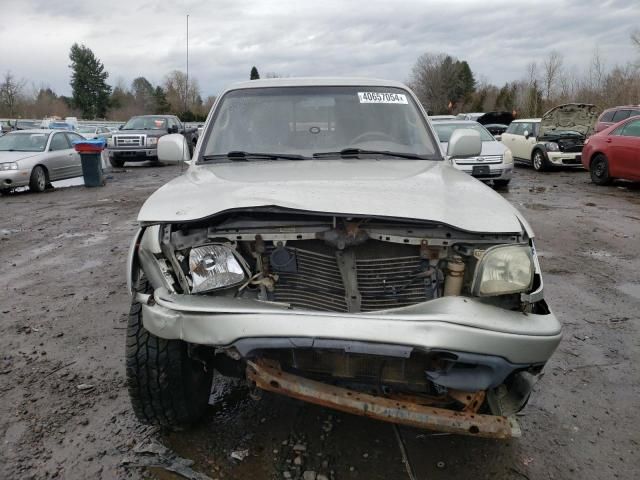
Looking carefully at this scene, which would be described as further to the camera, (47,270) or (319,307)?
(47,270)

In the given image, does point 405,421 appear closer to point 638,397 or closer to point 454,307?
point 454,307

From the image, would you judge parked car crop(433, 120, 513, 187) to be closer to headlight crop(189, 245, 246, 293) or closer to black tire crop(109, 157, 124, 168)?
headlight crop(189, 245, 246, 293)

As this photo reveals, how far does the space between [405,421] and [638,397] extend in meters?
1.82

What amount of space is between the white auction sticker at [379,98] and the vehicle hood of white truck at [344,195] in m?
0.87

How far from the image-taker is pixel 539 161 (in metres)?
15.8

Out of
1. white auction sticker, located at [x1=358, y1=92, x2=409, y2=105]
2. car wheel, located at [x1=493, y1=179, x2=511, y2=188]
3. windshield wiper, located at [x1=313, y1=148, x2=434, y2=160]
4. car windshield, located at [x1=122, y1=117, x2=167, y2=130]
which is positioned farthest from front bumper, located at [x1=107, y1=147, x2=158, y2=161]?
windshield wiper, located at [x1=313, y1=148, x2=434, y2=160]

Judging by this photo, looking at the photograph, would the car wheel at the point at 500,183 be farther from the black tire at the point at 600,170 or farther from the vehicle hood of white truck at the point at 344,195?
the vehicle hood of white truck at the point at 344,195

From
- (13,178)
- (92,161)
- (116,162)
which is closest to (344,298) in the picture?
(13,178)

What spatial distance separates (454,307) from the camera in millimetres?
2059

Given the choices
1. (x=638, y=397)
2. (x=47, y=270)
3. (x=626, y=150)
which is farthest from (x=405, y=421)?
(x=626, y=150)

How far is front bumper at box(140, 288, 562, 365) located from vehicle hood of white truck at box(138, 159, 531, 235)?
375mm

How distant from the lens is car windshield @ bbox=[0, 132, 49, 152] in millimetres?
12625

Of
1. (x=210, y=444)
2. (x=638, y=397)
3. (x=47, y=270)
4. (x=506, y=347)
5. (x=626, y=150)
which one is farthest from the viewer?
(x=626, y=150)

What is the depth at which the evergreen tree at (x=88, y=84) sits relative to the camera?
68.2 meters
